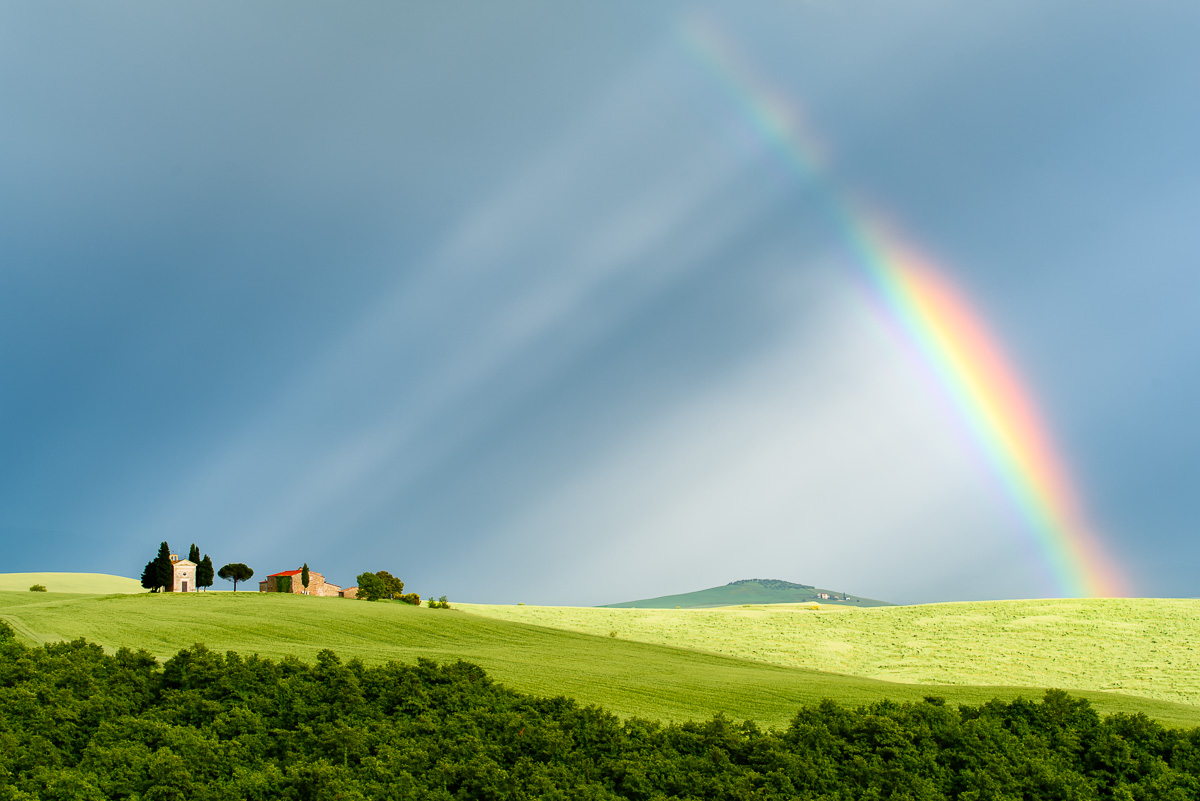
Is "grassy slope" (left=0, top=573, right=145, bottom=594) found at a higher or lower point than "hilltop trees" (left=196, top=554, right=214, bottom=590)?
lower

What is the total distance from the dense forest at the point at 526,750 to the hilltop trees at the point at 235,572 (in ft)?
158

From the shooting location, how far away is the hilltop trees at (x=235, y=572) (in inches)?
2286

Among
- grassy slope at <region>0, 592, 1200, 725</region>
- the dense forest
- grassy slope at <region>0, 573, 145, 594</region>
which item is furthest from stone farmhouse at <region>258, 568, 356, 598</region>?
the dense forest

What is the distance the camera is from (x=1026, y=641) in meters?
33.8

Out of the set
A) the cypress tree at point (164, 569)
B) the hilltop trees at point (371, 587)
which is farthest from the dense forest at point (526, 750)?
the cypress tree at point (164, 569)

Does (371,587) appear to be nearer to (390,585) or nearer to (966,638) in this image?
(390,585)

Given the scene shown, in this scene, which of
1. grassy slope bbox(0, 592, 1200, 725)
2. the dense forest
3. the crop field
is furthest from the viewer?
the crop field

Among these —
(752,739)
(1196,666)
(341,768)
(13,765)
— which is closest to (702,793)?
(752,739)

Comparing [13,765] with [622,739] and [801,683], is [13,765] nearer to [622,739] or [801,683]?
[622,739]

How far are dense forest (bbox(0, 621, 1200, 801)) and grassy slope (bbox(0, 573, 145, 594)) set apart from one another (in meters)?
73.8

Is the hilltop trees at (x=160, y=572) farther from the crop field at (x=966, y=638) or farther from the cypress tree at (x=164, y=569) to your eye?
the crop field at (x=966, y=638)

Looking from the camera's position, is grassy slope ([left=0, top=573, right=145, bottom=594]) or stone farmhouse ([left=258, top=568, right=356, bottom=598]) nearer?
stone farmhouse ([left=258, top=568, right=356, bottom=598])

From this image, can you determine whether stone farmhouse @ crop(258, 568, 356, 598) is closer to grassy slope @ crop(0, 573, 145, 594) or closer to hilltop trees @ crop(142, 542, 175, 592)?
hilltop trees @ crop(142, 542, 175, 592)

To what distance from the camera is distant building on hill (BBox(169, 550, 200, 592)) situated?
55.9 meters
